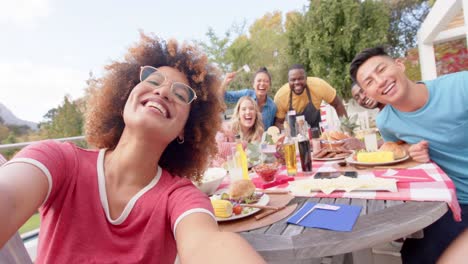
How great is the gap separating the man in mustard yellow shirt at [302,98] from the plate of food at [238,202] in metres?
2.92

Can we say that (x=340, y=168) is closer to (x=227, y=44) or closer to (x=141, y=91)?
(x=141, y=91)

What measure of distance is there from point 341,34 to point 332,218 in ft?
39.3

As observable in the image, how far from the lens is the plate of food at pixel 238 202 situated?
109 centimetres

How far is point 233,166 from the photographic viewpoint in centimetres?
164

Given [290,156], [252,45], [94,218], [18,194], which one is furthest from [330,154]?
[252,45]

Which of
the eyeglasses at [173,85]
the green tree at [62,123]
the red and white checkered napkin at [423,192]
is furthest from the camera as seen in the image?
the green tree at [62,123]

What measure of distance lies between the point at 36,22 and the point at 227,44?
1318 cm

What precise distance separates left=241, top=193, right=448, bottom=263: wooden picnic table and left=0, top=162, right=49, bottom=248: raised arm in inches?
27.0

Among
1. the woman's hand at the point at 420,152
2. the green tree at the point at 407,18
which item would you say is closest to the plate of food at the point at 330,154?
the woman's hand at the point at 420,152

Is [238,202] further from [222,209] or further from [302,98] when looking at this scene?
[302,98]

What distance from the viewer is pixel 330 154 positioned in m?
2.09

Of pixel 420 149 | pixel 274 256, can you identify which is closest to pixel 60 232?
pixel 274 256

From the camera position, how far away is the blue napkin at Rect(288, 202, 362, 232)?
923 millimetres

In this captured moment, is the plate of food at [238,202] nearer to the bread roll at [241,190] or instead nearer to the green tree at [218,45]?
the bread roll at [241,190]
